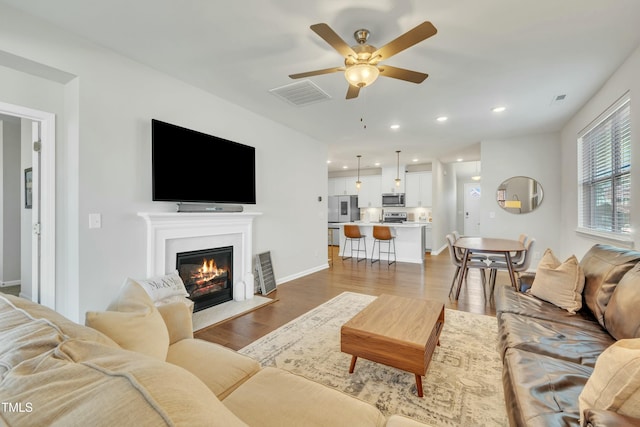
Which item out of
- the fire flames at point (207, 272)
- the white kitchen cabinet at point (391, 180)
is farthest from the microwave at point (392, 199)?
the fire flames at point (207, 272)

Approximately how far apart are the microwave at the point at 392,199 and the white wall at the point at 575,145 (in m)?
3.90

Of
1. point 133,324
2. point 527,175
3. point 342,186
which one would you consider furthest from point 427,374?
point 342,186

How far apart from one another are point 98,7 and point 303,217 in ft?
12.3

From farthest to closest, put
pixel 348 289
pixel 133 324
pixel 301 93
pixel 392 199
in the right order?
1. pixel 392 199
2. pixel 348 289
3. pixel 301 93
4. pixel 133 324

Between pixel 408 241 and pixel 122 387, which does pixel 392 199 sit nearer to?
pixel 408 241

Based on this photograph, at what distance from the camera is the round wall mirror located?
209 inches

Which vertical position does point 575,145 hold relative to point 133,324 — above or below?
above

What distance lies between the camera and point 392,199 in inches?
336

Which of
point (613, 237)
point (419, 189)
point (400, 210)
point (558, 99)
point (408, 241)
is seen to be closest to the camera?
point (613, 237)

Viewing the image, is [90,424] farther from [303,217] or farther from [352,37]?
[303,217]

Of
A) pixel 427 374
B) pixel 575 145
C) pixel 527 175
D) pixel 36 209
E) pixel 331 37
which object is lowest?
pixel 427 374

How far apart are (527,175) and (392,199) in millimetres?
3648

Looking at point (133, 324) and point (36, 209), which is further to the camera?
point (36, 209)

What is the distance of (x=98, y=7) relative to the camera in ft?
6.56
